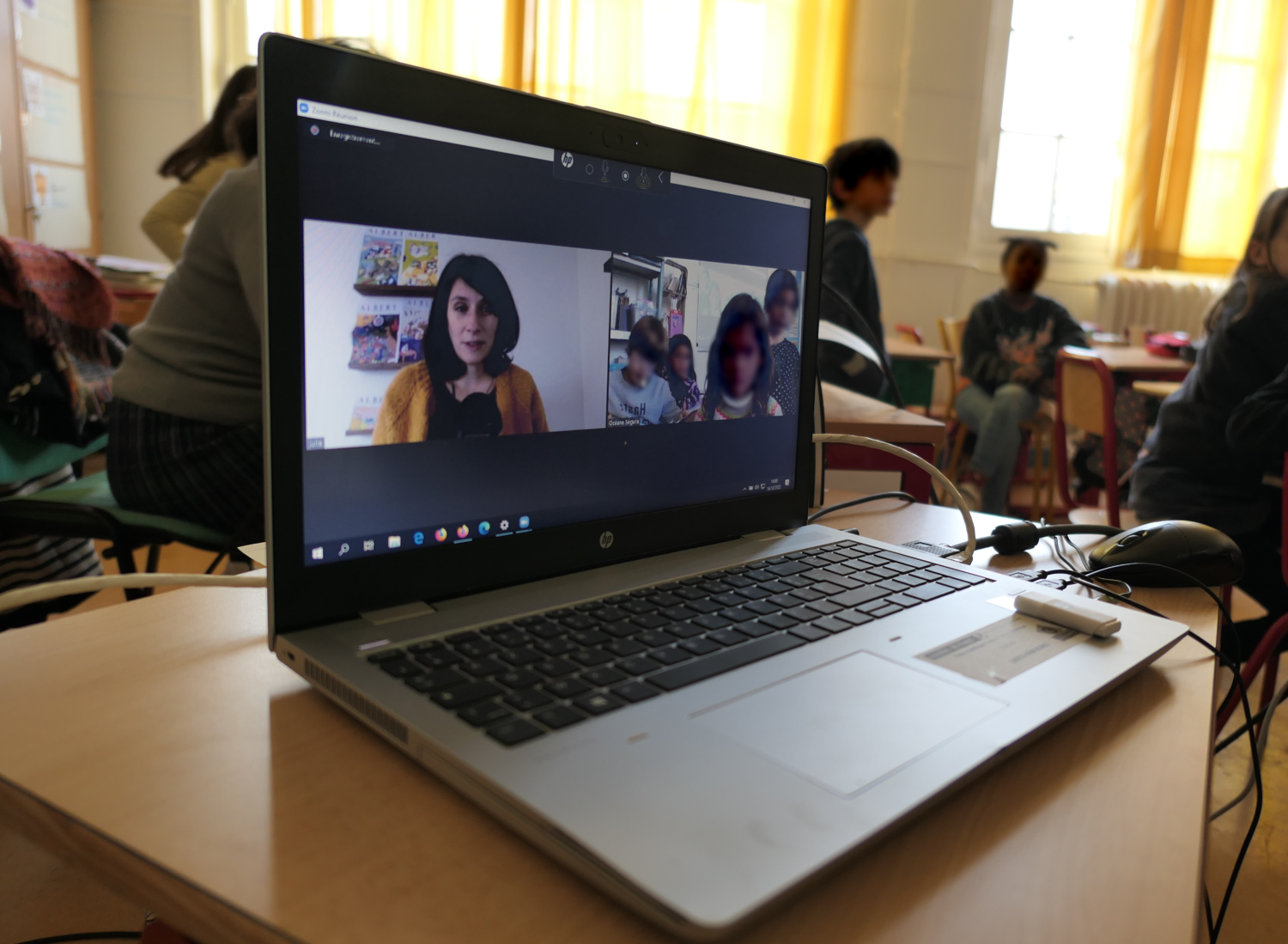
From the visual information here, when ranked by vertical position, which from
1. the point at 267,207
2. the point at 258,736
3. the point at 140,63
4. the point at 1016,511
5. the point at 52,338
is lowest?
the point at 1016,511

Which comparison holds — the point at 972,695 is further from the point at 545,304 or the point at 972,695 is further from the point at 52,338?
the point at 52,338

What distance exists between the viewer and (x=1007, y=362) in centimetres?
362

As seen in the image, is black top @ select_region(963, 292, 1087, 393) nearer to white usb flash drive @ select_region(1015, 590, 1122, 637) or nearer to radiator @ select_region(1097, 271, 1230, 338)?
radiator @ select_region(1097, 271, 1230, 338)

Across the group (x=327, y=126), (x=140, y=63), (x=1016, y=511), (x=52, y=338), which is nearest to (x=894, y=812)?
(x=327, y=126)

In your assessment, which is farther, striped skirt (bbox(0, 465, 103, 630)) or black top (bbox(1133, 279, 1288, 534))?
black top (bbox(1133, 279, 1288, 534))

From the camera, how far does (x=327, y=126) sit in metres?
0.43

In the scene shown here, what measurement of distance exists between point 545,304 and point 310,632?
0.74ft

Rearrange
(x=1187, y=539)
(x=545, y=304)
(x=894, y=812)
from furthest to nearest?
1. (x=1187, y=539)
2. (x=545, y=304)
3. (x=894, y=812)

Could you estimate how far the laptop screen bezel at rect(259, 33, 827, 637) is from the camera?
42 cm

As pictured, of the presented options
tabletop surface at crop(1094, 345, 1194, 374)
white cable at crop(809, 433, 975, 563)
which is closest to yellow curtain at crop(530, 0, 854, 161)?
tabletop surface at crop(1094, 345, 1194, 374)

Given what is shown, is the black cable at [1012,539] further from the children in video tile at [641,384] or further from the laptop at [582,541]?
the children in video tile at [641,384]

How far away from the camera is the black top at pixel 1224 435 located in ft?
5.55

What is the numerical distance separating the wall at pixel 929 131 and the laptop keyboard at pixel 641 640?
456 cm

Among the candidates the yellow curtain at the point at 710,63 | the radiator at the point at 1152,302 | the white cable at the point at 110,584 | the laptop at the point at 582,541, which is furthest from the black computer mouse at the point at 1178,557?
the radiator at the point at 1152,302
